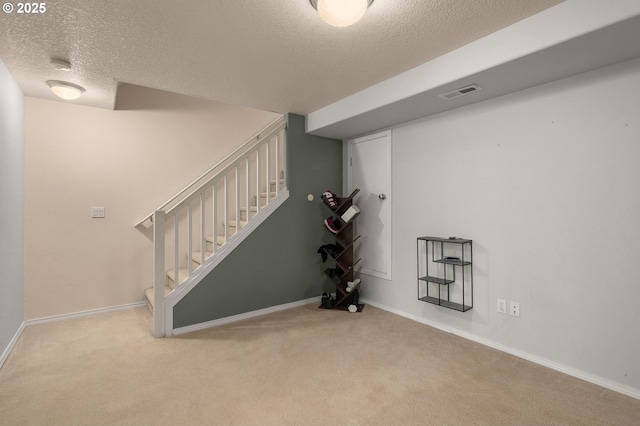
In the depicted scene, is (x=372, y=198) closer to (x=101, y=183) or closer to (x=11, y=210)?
(x=101, y=183)

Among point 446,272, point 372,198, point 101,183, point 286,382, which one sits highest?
point 101,183

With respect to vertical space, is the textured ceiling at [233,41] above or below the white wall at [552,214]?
above

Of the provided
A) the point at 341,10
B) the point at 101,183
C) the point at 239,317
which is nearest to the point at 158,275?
the point at 239,317

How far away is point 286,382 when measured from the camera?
2061mm

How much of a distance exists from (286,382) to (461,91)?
2.51m

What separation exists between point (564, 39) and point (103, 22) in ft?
8.75

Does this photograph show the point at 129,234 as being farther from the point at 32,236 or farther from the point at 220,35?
the point at 220,35

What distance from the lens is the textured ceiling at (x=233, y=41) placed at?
1785 millimetres

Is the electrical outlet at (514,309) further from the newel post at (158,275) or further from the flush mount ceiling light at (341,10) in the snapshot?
the newel post at (158,275)

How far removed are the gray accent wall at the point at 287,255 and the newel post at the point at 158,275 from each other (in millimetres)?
135

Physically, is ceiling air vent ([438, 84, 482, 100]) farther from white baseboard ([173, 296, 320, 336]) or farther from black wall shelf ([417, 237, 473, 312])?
white baseboard ([173, 296, 320, 336])

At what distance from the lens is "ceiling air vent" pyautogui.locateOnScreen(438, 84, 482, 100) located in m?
2.39

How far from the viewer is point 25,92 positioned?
Result: 2.97m

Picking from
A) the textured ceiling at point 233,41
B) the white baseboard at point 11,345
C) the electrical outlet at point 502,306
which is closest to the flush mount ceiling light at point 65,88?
the textured ceiling at point 233,41
